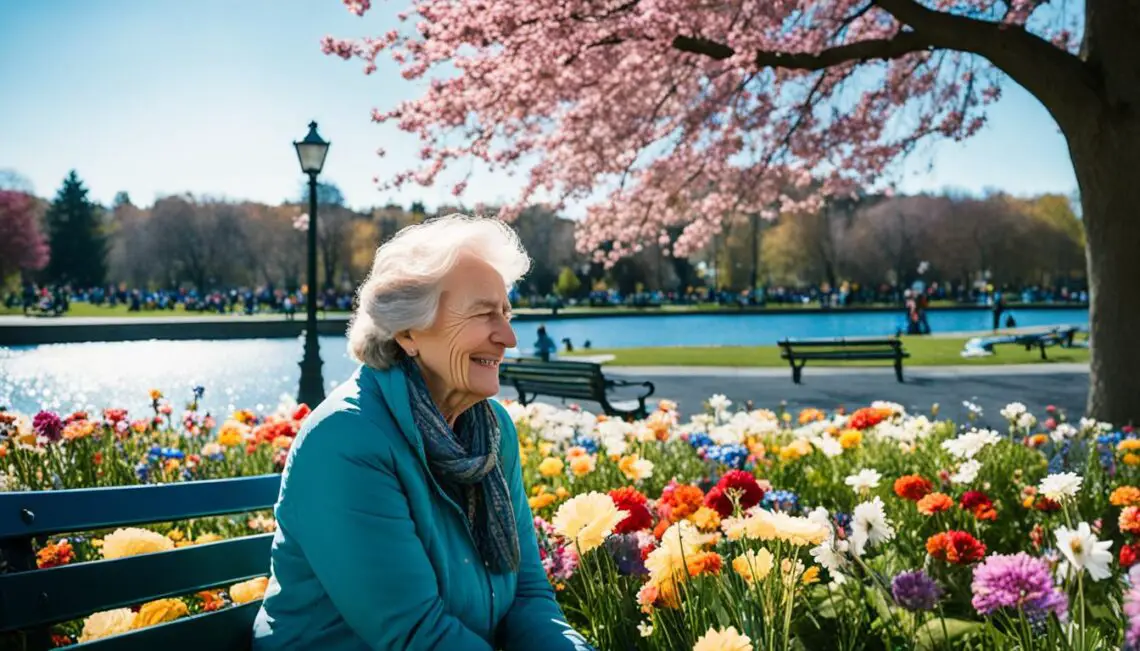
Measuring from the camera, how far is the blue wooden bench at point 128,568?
1.72 metres

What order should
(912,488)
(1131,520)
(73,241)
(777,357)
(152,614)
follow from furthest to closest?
1. (73,241)
2. (777,357)
3. (912,488)
4. (1131,520)
5. (152,614)

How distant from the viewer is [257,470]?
5.16 metres

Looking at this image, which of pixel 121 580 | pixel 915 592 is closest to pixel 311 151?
pixel 121 580

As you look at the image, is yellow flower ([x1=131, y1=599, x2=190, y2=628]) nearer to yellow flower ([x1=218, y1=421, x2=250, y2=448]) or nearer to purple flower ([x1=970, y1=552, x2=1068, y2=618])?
purple flower ([x1=970, y1=552, x2=1068, y2=618])

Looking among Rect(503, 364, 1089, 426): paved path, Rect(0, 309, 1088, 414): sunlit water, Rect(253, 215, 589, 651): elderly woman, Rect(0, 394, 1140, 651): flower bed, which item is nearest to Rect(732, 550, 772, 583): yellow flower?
Rect(0, 394, 1140, 651): flower bed

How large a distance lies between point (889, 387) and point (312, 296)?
9.11 metres

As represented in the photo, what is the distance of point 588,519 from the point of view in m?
2.17

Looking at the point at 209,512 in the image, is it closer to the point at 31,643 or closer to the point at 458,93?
the point at 31,643

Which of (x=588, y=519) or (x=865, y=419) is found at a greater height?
(x=588, y=519)

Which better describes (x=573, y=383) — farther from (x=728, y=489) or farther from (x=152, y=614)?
(x=152, y=614)

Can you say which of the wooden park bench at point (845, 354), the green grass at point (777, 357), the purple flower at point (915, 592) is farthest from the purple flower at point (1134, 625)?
the green grass at point (777, 357)

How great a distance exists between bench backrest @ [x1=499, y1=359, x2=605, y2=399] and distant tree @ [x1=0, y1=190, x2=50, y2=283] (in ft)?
188

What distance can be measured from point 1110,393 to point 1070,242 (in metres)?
A: 81.7

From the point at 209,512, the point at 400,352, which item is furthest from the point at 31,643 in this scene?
the point at 400,352
